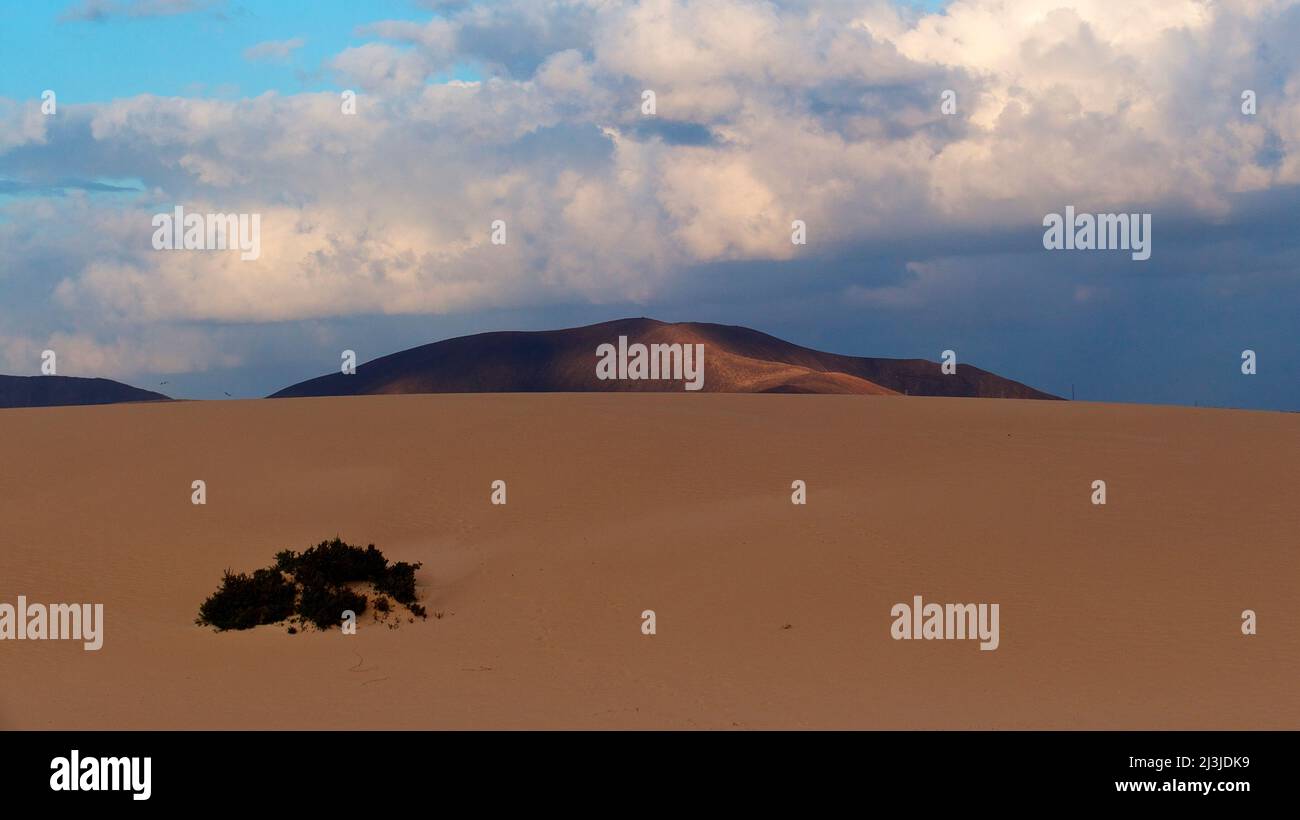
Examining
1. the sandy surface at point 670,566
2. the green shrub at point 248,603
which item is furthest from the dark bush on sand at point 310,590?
the sandy surface at point 670,566

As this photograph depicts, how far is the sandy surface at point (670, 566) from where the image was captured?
45.8ft

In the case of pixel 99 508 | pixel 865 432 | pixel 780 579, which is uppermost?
pixel 865 432

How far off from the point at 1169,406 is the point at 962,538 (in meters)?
29.0

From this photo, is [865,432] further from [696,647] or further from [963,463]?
[696,647]

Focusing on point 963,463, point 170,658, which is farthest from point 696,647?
point 963,463

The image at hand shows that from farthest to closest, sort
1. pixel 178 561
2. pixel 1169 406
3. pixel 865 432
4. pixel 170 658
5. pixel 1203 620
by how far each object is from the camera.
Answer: pixel 1169 406, pixel 865 432, pixel 178 561, pixel 1203 620, pixel 170 658

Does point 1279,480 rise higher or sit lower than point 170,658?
higher

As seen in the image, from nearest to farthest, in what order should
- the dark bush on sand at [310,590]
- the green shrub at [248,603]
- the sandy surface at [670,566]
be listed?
the sandy surface at [670,566]
the green shrub at [248,603]
the dark bush on sand at [310,590]

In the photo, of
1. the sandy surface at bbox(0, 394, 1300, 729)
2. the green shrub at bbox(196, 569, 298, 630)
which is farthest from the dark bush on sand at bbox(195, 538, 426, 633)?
the sandy surface at bbox(0, 394, 1300, 729)

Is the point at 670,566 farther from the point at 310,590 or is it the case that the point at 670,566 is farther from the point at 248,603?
the point at 248,603

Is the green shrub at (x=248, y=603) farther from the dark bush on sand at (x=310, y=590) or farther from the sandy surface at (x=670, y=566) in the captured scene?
the sandy surface at (x=670, y=566)

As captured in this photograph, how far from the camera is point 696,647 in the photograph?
16.4m

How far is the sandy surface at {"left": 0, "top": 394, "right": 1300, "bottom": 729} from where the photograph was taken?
45.8ft

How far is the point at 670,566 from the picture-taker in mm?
20125
